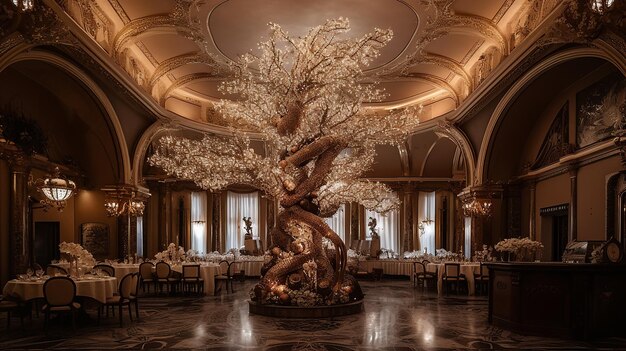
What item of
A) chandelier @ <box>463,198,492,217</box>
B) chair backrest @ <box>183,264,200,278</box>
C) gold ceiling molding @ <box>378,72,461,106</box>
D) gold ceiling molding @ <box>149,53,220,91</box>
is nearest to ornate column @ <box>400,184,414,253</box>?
gold ceiling molding @ <box>378,72,461,106</box>

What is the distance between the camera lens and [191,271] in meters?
12.4

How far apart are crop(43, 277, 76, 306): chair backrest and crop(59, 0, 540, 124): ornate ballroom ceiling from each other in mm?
4723

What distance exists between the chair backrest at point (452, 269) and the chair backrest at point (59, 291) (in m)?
8.47

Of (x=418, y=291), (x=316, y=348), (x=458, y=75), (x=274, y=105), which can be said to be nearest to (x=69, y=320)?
(x=316, y=348)

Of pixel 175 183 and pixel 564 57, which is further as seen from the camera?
pixel 175 183

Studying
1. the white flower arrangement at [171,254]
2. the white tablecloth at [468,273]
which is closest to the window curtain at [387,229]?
the white tablecloth at [468,273]

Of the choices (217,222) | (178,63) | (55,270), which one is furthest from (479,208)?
(55,270)

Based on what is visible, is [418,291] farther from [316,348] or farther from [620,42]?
[620,42]

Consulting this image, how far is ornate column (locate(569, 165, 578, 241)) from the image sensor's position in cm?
1096

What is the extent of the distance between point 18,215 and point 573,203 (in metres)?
12.0

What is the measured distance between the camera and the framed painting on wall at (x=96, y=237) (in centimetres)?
1389

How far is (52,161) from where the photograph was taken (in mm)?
12992

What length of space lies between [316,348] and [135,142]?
9.45 meters

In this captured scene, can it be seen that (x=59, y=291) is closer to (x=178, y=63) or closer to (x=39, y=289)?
(x=39, y=289)
